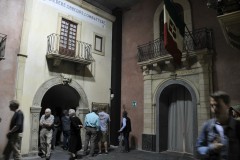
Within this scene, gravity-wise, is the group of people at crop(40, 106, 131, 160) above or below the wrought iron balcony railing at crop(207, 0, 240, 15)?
below

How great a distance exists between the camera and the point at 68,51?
9.90 metres

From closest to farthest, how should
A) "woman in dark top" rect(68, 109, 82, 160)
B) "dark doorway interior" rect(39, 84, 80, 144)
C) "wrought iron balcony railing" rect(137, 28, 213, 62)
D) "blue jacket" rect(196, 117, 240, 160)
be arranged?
"blue jacket" rect(196, 117, 240, 160)
"woman in dark top" rect(68, 109, 82, 160)
"wrought iron balcony railing" rect(137, 28, 213, 62)
"dark doorway interior" rect(39, 84, 80, 144)

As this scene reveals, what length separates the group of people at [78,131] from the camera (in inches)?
279

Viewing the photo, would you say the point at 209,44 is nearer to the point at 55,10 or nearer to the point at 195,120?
the point at 195,120

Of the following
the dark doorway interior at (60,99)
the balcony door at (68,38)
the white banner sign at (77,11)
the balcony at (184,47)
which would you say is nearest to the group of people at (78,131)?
the dark doorway interior at (60,99)

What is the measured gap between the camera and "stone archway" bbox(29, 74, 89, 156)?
330 inches

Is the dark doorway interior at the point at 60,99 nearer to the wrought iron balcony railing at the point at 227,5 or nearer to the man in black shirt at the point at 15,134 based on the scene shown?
the man in black shirt at the point at 15,134

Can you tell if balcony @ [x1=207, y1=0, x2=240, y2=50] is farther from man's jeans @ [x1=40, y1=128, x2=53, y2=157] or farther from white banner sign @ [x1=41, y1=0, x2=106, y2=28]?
white banner sign @ [x1=41, y1=0, x2=106, y2=28]

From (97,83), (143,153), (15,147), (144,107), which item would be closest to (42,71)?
(97,83)

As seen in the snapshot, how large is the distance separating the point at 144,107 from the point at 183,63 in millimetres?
2818

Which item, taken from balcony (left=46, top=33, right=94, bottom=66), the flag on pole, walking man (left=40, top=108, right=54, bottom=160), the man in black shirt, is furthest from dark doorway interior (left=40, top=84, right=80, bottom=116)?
the flag on pole

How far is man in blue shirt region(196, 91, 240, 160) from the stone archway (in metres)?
7.28

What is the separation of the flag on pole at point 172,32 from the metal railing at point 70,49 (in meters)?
4.48

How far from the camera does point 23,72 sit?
8.41 metres
